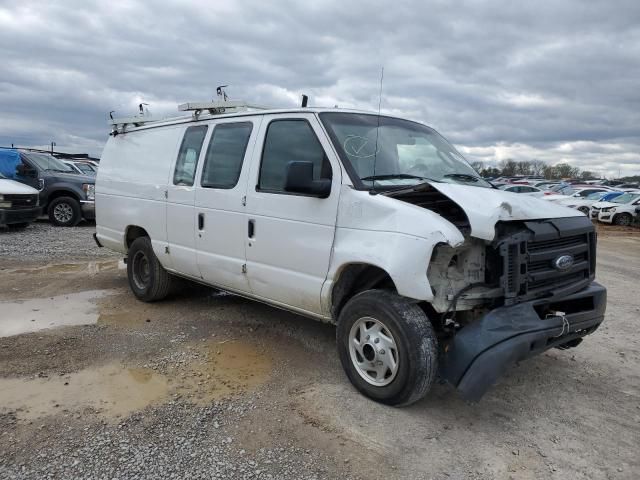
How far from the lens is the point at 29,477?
9.32ft

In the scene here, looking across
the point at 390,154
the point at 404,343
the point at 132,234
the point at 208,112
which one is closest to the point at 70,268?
the point at 132,234

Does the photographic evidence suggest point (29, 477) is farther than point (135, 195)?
No

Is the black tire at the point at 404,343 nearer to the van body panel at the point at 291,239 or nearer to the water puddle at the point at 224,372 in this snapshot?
the van body panel at the point at 291,239

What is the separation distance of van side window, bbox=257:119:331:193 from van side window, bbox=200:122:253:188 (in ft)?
1.02

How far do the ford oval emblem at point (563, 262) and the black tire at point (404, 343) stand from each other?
1016mm

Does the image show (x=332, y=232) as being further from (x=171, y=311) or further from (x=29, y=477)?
(x=171, y=311)

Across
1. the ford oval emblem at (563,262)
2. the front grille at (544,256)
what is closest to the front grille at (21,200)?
the front grille at (544,256)

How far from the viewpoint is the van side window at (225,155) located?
4812 mm

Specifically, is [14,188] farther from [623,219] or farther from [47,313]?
[623,219]

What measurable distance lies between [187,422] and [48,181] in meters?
12.2

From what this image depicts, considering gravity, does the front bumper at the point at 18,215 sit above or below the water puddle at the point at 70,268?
above

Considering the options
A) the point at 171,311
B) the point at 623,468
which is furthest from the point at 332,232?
the point at 171,311

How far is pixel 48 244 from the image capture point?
10648 millimetres

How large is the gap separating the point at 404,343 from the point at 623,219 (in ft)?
72.6
